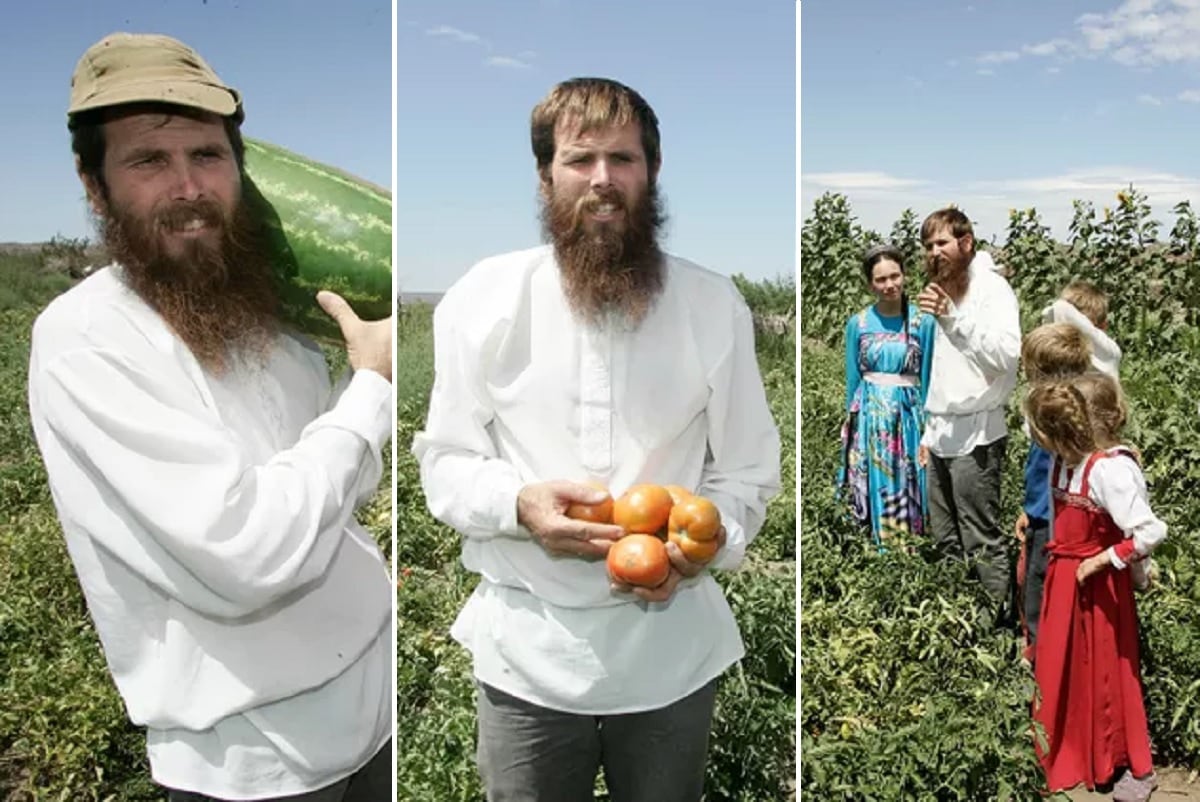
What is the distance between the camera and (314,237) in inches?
72.2

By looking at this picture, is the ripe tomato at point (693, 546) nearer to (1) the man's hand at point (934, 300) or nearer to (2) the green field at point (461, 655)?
(2) the green field at point (461, 655)

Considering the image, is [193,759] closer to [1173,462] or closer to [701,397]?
[701,397]

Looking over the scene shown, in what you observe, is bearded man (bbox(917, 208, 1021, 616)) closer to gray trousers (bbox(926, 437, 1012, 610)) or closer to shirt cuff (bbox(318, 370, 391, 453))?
gray trousers (bbox(926, 437, 1012, 610))

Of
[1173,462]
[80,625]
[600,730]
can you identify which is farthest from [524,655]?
[1173,462]

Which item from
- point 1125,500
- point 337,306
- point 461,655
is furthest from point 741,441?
point 1125,500

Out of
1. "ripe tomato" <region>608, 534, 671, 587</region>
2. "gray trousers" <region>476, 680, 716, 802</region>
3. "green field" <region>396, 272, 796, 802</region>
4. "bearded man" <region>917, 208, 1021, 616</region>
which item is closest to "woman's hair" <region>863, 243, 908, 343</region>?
"bearded man" <region>917, 208, 1021, 616</region>

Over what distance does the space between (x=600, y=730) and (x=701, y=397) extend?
0.67 meters

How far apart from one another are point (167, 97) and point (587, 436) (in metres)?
0.89

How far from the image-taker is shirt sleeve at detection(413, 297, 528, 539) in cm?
188

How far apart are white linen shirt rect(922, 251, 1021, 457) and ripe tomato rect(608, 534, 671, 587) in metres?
1.89

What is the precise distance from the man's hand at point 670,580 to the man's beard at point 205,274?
29.5 inches

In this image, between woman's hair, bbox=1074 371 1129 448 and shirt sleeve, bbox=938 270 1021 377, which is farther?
shirt sleeve, bbox=938 270 1021 377

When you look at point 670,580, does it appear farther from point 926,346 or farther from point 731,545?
point 926,346

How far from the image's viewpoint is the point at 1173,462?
3.58 metres
